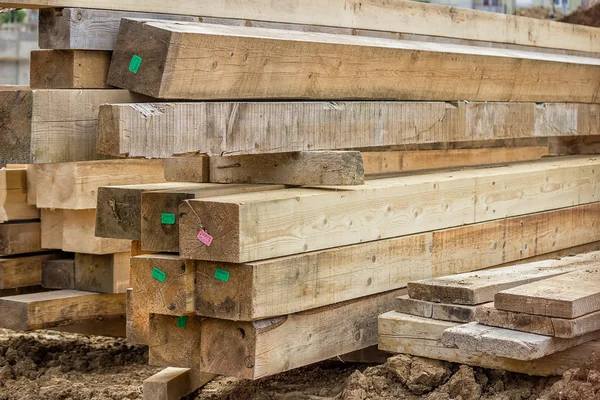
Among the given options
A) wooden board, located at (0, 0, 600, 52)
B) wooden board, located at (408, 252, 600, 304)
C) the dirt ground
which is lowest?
the dirt ground

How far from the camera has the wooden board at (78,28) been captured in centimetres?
441

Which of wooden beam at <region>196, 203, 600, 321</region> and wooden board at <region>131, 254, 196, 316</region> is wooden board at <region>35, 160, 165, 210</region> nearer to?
wooden board at <region>131, 254, 196, 316</region>

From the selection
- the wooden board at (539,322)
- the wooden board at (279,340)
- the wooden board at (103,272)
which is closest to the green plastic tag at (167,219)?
the wooden board at (279,340)

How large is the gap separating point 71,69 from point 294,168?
47.8 inches

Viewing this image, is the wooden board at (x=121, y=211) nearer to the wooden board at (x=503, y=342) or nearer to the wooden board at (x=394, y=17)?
the wooden board at (x=394, y=17)

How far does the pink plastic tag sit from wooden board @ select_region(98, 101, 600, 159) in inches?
14.0

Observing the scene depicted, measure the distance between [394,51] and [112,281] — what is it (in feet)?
7.72

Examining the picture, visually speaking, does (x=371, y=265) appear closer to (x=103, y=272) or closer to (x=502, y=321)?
(x=502, y=321)

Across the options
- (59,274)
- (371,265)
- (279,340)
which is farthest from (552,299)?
(59,274)

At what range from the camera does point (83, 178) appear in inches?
247

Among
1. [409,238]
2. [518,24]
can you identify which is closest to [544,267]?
[409,238]

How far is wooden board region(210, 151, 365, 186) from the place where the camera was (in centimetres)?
500

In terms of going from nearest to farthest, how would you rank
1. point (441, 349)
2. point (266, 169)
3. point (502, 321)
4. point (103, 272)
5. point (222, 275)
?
point (222, 275) → point (502, 321) → point (441, 349) → point (266, 169) → point (103, 272)

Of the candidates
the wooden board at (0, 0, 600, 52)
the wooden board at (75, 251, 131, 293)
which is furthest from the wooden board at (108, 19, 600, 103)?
the wooden board at (75, 251, 131, 293)
